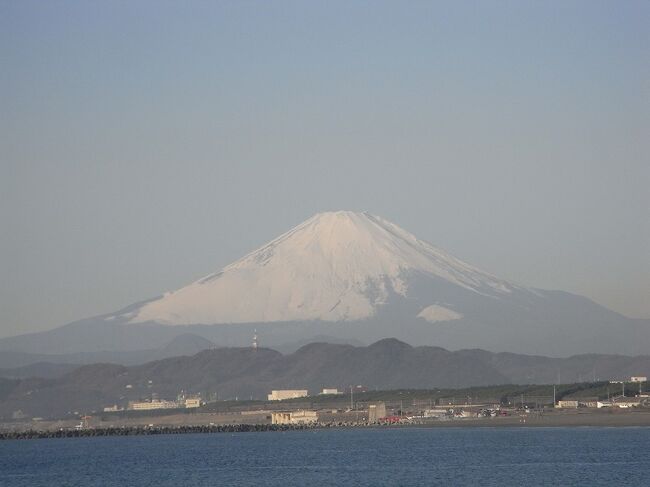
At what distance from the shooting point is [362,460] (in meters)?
108

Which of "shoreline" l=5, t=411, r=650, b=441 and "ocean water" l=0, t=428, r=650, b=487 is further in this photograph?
"shoreline" l=5, t=411, r=650, b=441

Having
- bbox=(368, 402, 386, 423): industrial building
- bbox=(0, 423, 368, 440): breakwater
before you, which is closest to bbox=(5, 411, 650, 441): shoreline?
bbox=(0, 423, 368, 440): breakwater

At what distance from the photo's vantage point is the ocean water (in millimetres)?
91188

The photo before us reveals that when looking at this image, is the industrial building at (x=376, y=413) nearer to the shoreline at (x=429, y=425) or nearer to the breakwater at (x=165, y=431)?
the shoreline at (x=429, y=425)

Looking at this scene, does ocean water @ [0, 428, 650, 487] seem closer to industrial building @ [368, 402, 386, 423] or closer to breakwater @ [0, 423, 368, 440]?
breakwater @ [0, 423, 368, 440]

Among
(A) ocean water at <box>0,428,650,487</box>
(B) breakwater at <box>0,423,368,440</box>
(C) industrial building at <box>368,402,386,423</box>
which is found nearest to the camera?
(A) ocean water at <box>0,428,650,487</box>

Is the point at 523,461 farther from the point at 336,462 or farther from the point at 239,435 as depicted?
the point at 239,435

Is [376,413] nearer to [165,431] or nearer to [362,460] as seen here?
[165,431]

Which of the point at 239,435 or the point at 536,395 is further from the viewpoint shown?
the point at 536,395

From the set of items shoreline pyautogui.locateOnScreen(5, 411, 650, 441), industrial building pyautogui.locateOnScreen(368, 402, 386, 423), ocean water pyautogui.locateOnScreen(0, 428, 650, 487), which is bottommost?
ocean water pyautogui.locateOnScreen(0, 428, 650, 487)

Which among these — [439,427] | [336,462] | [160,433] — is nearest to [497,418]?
[439,427]

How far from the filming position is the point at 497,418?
164 meters

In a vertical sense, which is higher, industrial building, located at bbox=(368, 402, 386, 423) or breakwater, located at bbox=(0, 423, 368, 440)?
industrial building, located at bbox=(368, 402, 386, 423)

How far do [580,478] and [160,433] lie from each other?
110823 mm
